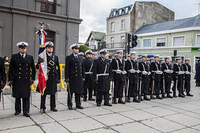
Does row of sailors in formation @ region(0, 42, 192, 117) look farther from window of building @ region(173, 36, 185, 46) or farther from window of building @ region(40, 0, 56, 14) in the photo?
window of building @ region(173, 36, 185, 46)

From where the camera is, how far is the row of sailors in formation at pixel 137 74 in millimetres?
7559

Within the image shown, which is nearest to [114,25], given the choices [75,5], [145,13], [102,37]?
[145,13]

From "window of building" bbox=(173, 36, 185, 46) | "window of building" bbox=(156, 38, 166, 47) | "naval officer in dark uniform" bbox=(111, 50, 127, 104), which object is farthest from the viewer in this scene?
"window of building" bbox=(156, 38, 166, 47)

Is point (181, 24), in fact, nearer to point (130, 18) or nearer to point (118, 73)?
point (130, 18)

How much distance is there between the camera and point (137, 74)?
315 inches

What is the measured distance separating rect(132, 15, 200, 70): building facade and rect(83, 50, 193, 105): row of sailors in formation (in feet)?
61.6

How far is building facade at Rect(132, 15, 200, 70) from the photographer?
26.4m

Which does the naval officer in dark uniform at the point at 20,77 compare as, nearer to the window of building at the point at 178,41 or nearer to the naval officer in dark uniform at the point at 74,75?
the naval officer in dark uniform at the point at 74,75

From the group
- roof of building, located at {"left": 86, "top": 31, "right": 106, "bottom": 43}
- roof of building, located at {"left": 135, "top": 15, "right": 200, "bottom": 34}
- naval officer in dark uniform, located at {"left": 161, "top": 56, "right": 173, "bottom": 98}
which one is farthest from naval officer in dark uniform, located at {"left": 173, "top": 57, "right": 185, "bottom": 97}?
roof of building, located at {"left": 86, "top": 31, "right": 106, "bottom": 43}

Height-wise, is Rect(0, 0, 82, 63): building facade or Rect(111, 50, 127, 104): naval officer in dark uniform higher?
Rect(0, 0, 82, 63): building facade

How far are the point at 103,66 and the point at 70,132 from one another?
3.29 metres

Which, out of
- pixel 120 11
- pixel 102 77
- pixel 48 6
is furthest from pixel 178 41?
pixel 102 77

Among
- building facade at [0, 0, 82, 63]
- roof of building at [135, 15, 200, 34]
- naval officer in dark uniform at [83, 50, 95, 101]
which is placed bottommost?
naval officer in dark uniform at [83, 50, 95, 101]

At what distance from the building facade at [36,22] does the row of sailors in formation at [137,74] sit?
657 cm
